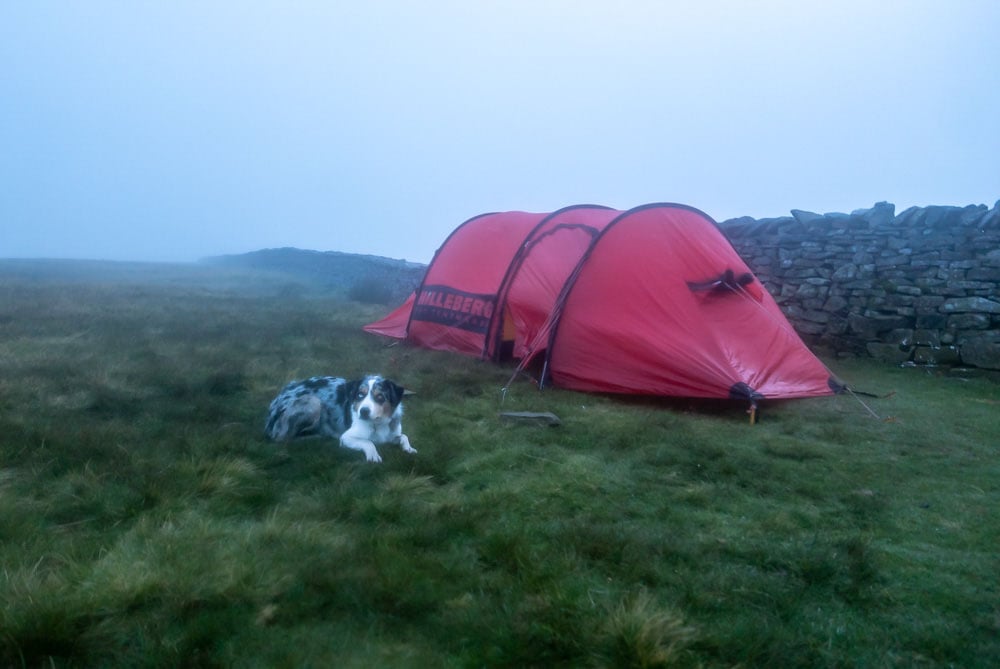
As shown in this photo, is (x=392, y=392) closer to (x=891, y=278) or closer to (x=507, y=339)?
(x=507, y=339)

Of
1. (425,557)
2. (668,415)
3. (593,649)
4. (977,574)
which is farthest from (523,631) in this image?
(668,415)

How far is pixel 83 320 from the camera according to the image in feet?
37.1

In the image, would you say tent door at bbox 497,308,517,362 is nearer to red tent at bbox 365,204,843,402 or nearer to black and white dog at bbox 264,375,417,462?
red tent at bbox 365,204,843,402

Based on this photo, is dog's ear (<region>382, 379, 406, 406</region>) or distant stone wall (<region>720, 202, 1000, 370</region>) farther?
distant stone wall (<region>720, 202, 1000, 370</region>)

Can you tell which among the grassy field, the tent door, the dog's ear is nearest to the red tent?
the tent door

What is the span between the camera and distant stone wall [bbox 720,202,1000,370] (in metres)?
9.84

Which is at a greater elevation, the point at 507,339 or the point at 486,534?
the point at 507,339

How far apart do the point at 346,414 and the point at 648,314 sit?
11.5 feet

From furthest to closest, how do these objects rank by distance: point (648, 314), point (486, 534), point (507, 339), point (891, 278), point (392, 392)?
point (891, 278) < point (507, 339) < point (648, 314) < point (392, 392) < point (486, 534)

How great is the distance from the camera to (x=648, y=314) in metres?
7.86

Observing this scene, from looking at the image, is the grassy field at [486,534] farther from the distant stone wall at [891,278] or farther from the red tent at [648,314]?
the distant stone wall at [891,278]

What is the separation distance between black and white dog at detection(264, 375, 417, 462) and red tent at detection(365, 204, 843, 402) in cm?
289

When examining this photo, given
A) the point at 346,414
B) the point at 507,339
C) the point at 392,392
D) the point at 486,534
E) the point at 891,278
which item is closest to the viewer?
the point at 486,534

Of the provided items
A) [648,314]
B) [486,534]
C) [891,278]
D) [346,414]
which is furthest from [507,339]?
[486,534]
